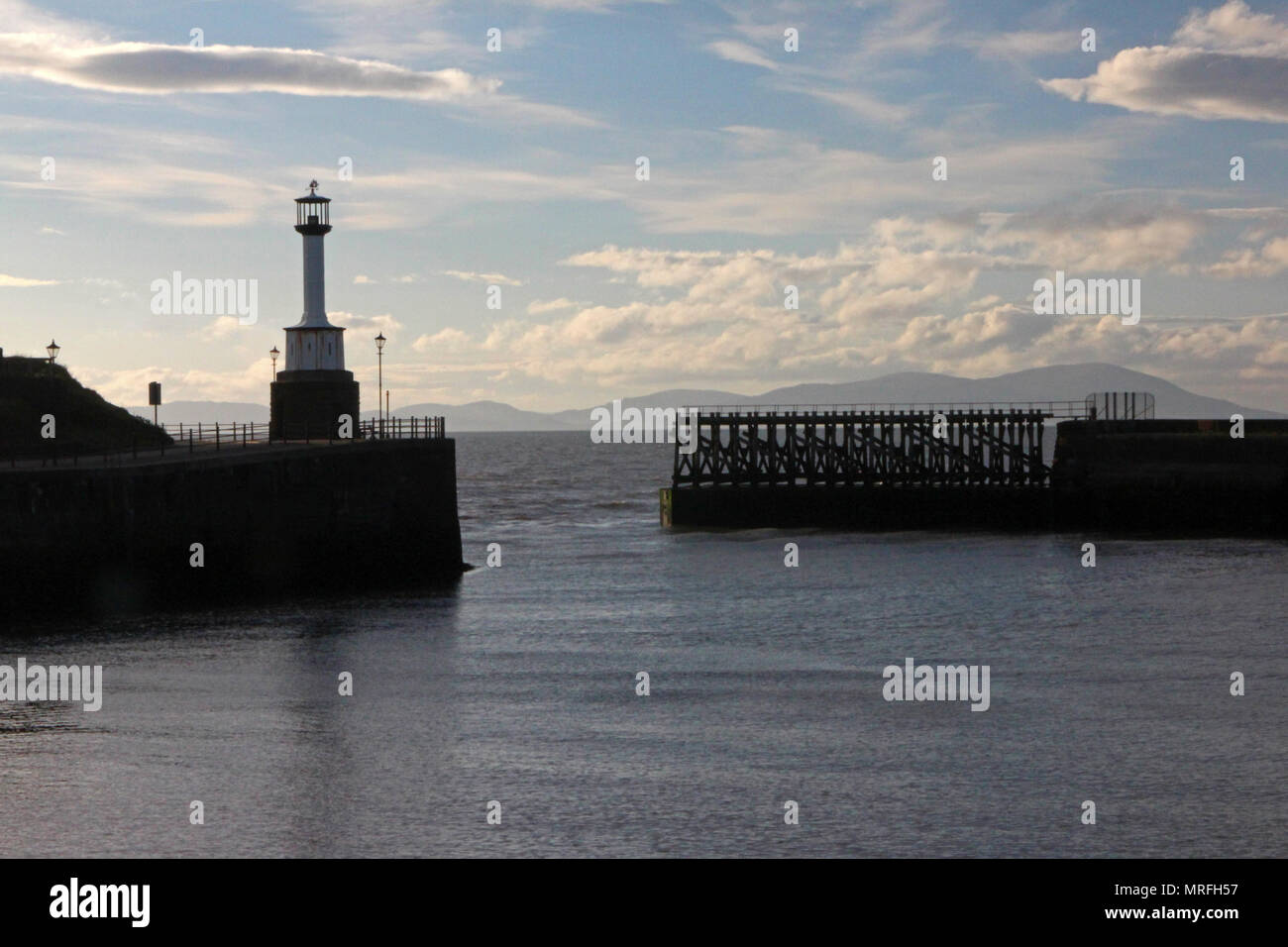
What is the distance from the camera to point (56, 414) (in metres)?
54.4

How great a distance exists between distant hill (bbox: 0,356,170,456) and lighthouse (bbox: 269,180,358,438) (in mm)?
5026

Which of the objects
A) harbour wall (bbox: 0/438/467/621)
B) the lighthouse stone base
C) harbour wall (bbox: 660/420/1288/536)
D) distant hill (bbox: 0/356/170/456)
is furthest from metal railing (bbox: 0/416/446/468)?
harbour wall (bbox: 660/420/1288/536)

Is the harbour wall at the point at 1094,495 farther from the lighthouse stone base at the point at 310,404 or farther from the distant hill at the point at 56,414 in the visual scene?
the distant hill at the point at 56,414

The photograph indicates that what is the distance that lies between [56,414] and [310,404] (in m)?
10.4

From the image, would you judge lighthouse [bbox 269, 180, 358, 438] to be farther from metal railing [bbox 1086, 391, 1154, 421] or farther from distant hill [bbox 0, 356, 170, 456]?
metal railing [bbox 1086, 391, 1154, 421]

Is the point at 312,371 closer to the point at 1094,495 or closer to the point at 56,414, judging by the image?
the point at 56,414

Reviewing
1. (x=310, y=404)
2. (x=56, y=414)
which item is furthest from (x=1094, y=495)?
(x=56, y=414)

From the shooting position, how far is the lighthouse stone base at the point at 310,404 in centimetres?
5166

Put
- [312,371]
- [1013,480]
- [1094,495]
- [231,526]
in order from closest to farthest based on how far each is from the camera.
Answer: [231,526] → [312,371] → [1094,495] → [1013,480]
